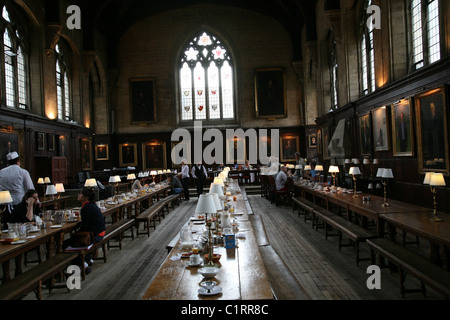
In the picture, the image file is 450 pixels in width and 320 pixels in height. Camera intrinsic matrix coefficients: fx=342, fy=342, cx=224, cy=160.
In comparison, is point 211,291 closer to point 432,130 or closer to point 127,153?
point 432,130

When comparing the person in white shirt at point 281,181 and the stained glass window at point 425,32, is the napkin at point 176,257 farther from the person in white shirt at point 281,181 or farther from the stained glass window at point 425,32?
the person in white shirt at point 281,181

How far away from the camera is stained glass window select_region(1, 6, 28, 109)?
1348 centimetres

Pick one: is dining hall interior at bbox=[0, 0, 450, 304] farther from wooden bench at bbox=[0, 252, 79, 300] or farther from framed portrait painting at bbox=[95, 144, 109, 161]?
framed portrait painting at bbox=[95, 144, 109, 161]

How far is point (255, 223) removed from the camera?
720cm

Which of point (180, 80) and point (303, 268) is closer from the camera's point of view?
point (303, 268)

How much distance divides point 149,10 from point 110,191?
1472cm

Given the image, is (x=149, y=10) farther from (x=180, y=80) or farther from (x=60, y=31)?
(x=60, y=31)

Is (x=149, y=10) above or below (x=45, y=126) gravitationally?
above

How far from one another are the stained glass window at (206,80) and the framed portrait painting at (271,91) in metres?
2.04

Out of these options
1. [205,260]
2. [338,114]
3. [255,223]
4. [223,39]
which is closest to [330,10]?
[338,114]

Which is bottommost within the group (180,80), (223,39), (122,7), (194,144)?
(194,144)

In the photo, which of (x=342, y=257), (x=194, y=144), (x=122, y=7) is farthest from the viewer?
(x=194, y=144)

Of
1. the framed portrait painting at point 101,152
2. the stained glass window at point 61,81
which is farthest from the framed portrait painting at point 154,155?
the stained glass window at point 61,81

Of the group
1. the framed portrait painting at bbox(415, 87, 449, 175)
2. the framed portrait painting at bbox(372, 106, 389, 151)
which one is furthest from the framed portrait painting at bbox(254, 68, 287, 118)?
the framed portrait painting at bbox(415, 87, 449, 175)
